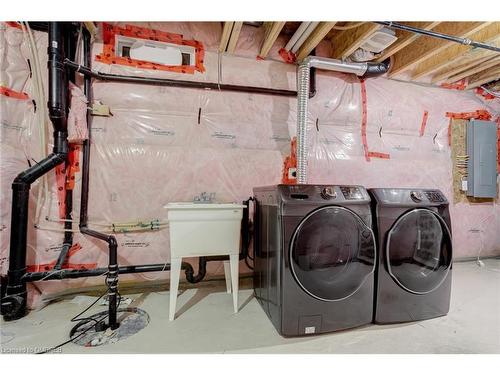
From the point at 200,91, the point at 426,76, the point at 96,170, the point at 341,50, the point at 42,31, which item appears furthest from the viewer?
the point at 426,76

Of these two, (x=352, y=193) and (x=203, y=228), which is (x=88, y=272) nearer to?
(x=203, y=228)

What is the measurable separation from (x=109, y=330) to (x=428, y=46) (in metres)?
3.56

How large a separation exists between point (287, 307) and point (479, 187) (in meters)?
3.27

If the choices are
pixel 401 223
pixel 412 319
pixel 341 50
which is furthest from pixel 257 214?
pixel 341 50

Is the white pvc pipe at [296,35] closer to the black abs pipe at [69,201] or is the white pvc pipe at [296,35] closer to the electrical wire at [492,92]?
the black abs pipe at [69,201]

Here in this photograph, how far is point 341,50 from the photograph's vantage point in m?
2.28

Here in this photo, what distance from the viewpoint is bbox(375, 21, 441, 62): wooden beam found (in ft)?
6.08

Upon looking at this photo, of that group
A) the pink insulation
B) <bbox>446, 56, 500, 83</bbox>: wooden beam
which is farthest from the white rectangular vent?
<bbox>446, 56, 500, 83</bbox>: wooden beam

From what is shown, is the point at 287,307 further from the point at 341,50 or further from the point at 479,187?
the point at 479,187

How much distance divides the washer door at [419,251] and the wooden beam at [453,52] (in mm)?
1673

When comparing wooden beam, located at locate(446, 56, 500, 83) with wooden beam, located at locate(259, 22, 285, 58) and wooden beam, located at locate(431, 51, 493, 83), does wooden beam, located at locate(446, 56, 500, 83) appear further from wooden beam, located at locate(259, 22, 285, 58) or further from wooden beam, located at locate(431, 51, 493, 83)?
wooden beam, located at locate(259, 22, 285, 58)

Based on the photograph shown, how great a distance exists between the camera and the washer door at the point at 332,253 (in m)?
1.31

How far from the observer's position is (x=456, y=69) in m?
2.54

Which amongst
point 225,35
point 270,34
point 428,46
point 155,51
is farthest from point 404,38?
point 155,51
